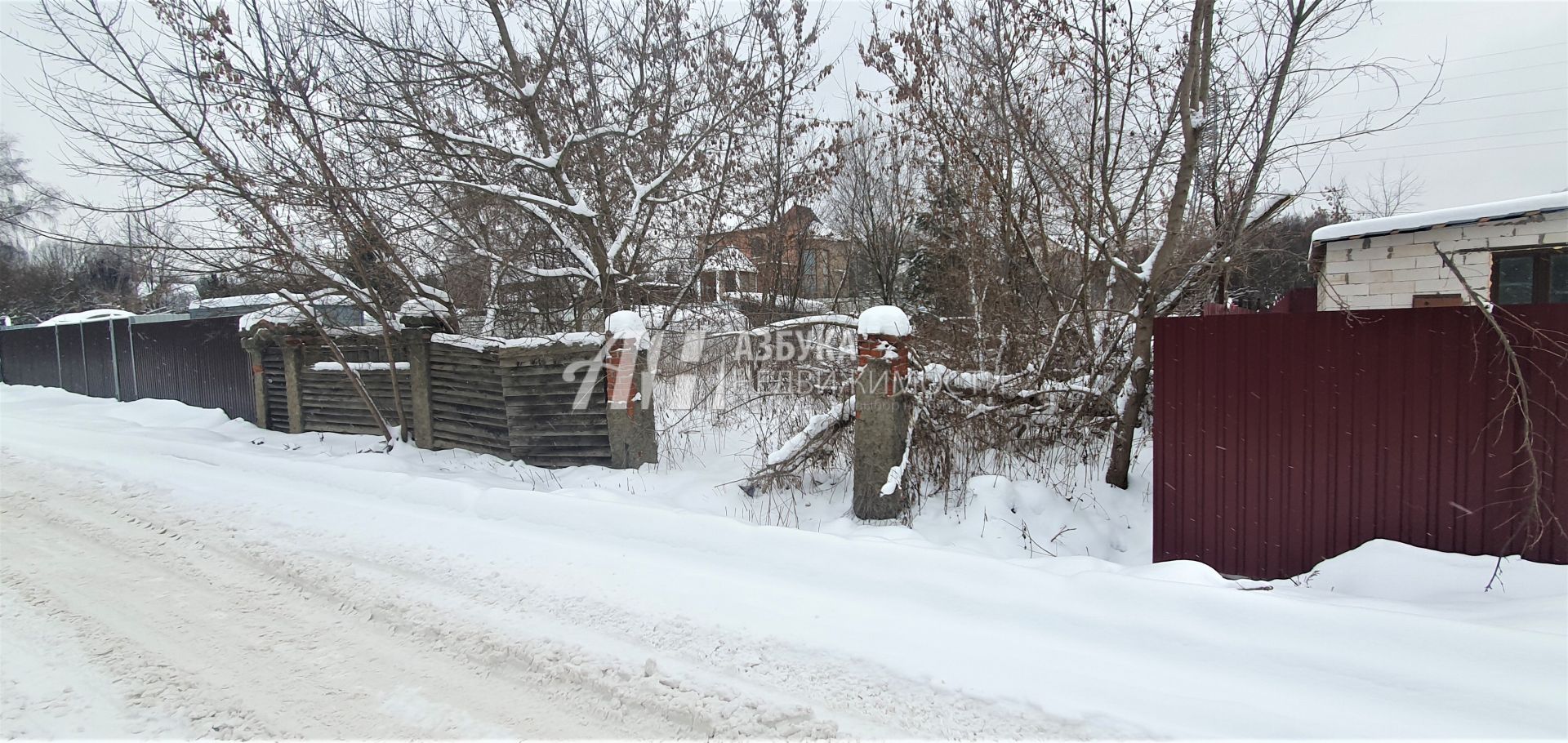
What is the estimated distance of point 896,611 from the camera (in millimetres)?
3158

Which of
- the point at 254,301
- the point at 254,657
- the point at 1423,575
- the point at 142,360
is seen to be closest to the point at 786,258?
the point at 254,301

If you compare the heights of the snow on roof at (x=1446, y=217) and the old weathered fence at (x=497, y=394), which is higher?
the snow on roof at (x=1446, y=217)

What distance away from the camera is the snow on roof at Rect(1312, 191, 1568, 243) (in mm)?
6570

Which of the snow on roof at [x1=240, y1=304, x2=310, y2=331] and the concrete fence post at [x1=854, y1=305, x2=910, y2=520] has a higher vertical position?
the snow on roof at [x1=240, y1=304, x2=310, y2=331]

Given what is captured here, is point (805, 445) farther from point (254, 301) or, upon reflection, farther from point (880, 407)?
point (254, 301)

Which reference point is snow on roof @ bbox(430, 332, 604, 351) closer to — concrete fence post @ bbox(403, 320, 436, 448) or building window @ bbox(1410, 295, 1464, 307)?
concrete fence post @ bbox(403, 320, 436, 448)

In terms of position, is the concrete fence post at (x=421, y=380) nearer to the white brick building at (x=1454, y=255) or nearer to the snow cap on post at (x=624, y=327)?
the snow cap on post at (x=624, y=327)

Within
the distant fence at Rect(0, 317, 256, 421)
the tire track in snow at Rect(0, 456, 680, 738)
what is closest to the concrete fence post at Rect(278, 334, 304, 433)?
the distant fence at Rect(0, 317, 256, 421)

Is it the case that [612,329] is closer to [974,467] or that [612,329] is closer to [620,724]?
[974,467]

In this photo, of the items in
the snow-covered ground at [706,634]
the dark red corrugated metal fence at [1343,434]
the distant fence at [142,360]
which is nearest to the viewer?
the snow-covered ground at [706,634]

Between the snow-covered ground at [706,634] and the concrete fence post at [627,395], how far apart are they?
1466 millimetres

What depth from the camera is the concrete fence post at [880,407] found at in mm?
4770

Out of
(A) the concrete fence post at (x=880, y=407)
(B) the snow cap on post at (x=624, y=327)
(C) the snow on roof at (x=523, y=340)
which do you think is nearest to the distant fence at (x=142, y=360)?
(C) the snow on roof at (x=523, y=340)

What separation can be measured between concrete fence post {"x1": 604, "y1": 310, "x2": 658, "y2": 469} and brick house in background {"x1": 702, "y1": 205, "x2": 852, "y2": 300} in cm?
231
